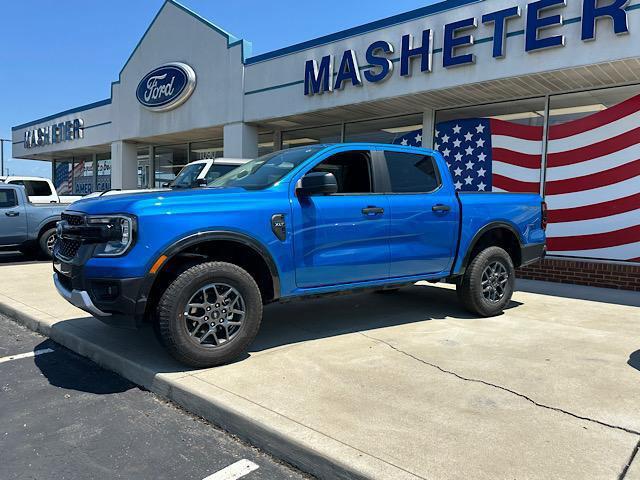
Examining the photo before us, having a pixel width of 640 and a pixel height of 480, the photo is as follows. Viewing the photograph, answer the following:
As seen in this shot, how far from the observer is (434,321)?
19.0 ft

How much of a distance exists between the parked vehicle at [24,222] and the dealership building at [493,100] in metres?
4.66

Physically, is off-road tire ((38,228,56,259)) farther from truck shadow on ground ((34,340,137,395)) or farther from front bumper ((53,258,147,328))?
front bumper ((53,258,147,328))

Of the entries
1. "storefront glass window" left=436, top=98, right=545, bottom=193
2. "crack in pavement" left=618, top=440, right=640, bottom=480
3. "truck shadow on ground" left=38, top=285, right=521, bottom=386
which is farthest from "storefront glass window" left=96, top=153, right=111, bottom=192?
"crack in pavement" left=618, top=440, right=640, bottom=480

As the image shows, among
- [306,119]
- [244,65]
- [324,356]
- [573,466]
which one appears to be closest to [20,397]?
[324,356]

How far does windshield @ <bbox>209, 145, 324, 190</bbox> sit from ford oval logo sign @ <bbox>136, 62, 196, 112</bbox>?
10.4 metres

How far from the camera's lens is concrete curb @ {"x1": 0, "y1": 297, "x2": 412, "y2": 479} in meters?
2.64

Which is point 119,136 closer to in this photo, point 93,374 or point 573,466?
point 93,374

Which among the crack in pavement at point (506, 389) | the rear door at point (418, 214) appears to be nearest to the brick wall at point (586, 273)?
the rear door at point (418, 214)

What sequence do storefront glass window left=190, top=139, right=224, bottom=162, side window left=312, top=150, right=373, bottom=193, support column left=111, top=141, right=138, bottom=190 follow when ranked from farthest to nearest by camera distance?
support column left=111, top=141, right=138, bottom=190 → storefront glass window left=190, top=139, right=224, bottom=162 → side window left=312, top=150, right=373, bottom=193

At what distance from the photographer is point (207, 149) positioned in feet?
57.1

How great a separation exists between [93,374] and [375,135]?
9210 millimetres

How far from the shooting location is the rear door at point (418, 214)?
513cm

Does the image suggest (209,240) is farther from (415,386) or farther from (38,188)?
(38,188)

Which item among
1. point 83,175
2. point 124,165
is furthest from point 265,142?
point 83,175
